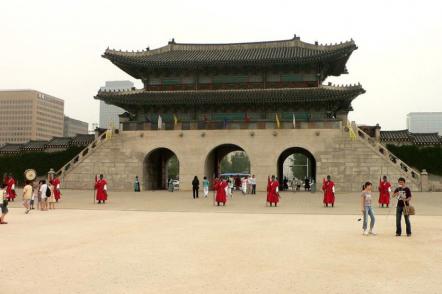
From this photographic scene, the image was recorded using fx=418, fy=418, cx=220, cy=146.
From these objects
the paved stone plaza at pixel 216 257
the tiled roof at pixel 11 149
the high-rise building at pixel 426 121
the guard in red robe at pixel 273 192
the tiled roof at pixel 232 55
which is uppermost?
the high-rise building at pixel 426 121

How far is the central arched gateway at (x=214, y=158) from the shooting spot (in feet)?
118

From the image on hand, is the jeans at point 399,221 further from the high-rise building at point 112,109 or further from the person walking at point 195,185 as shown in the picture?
the high-rise building at point 112,109

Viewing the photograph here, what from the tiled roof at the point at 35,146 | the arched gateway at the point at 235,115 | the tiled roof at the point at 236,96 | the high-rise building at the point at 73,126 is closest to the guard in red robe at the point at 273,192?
the arched gateway at the point at 235,115

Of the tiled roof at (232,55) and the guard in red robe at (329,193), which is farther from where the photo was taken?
the tiled roof at (232,55)

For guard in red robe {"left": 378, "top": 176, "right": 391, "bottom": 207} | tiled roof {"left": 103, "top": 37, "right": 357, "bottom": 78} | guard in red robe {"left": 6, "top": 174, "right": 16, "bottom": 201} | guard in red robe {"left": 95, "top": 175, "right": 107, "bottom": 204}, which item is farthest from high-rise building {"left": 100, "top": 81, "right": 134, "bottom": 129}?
guard in red robe {"left": 378, "top": 176, "right": 391, "bottom": 207}

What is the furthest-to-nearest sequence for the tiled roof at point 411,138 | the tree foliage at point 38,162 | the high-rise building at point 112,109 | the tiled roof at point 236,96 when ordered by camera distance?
the high-rise building at point 112,109 → the tree foliage at point 38,162 → the tiled roof at point 411,138 → the tiled roof at point 236,96

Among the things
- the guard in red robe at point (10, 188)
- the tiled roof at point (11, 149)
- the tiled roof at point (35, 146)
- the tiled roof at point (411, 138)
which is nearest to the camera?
the guard in red robe at point (10, 188)

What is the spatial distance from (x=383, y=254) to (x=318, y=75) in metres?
29.1

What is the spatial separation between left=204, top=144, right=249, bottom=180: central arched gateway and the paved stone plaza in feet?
68.5

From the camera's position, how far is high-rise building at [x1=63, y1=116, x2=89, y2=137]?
446 feet

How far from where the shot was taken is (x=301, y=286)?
6.53 metres

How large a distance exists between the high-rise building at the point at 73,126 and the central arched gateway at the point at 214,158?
100799mm

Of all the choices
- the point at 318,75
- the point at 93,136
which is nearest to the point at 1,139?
the point at 93,136

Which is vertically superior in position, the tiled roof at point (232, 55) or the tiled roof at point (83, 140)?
the tiled roof at point (232, 55)
